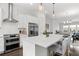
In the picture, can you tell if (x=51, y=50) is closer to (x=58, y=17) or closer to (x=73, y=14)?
(x=58, y=17)

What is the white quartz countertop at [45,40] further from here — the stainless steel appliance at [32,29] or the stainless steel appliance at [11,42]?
the stainless steel appliance at [11,42]

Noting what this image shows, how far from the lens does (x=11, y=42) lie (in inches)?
106

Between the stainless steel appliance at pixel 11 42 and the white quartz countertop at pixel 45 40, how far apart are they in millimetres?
412

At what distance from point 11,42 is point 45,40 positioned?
109 cm

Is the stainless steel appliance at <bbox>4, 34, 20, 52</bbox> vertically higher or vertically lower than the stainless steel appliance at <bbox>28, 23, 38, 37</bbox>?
lower

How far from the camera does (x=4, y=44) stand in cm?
289

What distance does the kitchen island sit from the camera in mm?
2088

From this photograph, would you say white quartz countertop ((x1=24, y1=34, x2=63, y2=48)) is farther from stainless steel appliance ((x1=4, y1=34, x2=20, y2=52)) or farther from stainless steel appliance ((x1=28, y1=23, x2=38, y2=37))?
stainless steel appliance ((x1=4, y1=34, x2=20, y2=52))

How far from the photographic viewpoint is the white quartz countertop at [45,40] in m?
2.09

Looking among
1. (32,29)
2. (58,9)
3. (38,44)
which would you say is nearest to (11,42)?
(32,29)

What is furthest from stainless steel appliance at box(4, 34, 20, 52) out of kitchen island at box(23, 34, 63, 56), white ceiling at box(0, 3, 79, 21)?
white ceiling at box(0, 3, 79, 21)

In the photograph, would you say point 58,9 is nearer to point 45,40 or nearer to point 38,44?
point 45,40

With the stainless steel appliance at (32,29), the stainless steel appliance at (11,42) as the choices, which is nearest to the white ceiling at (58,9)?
the stainless steel appliance at (32,29)

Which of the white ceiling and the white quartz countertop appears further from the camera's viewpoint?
the white ceiling
